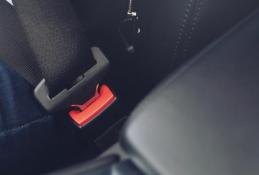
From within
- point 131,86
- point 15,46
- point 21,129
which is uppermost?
point 15,46

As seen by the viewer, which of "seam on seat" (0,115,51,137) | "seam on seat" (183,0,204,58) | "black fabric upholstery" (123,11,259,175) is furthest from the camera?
"seam on seat" (0,115,51,137)

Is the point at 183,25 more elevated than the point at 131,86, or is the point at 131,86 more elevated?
the point at 183,25

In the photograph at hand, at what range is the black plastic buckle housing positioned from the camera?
0.79 metres

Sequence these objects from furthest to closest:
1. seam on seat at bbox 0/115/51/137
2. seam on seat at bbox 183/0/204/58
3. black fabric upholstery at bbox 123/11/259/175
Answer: seam on seat at bbox 0/115/51/137 < seam on seat at bbox 183/0/204/58 < black fabric upholstery at bbox 123/11/259/175

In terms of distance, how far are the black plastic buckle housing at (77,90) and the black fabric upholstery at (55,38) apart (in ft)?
0.05

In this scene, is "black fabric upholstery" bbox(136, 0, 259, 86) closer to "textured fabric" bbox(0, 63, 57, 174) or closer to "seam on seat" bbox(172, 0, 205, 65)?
"seam on seat" bbox(172, 0, 205, 65)

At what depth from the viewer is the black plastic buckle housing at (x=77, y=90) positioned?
0.79 metres

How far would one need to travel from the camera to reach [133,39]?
931 millimetres

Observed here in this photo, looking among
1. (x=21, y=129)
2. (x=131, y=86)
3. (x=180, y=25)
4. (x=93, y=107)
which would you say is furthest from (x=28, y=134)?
(x=180, y=25)

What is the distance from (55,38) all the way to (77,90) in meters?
0.11

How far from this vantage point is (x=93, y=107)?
0.86m

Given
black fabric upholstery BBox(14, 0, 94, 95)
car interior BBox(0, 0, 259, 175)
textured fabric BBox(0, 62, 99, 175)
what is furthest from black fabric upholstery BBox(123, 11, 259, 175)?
textured fabric BBox(0, 62, 99, 175)

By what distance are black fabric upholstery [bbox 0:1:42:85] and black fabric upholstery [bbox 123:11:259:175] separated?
0.96 ft

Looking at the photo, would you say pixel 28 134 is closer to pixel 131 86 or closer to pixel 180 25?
pixel 131 86
